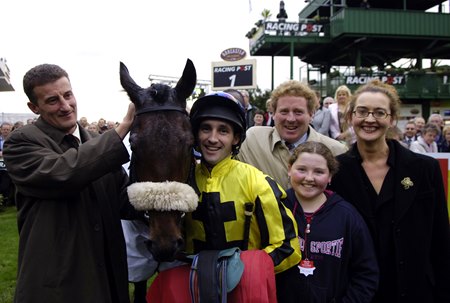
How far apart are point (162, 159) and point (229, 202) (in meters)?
0.45

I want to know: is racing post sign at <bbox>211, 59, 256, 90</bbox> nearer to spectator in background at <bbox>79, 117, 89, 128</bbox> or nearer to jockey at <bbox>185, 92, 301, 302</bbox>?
spectator in background at <bbox>79, 117, 89, 128</bbox>

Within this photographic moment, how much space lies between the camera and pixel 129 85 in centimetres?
254

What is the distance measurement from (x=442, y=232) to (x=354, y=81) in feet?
69.3

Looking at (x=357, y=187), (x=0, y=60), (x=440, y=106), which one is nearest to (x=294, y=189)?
(x=357, y=187)

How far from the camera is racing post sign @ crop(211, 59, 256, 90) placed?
31.2 feet

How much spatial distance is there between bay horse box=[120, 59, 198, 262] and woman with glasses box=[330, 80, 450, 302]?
1180 millimetres

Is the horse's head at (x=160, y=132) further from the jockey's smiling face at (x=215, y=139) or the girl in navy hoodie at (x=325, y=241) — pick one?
the girl in navy hoodie at (x=325, y=241)

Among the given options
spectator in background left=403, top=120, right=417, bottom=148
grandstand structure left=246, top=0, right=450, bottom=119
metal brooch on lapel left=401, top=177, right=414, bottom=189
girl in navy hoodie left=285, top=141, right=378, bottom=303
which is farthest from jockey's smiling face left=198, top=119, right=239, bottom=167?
grandstand structure left=246, top=0, right=450, bottom=119

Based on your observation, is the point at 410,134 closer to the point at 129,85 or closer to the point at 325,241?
the point at 325,241

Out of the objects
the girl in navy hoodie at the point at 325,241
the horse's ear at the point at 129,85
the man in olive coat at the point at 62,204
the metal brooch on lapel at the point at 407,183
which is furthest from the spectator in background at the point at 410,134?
the man in olive coat at the point at 62,204

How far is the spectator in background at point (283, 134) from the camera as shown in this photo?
3.06 meters

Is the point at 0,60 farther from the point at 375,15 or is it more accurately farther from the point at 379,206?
the point at 375,15

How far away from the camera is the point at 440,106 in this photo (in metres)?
24.4

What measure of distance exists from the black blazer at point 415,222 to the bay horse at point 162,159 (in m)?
1.17
